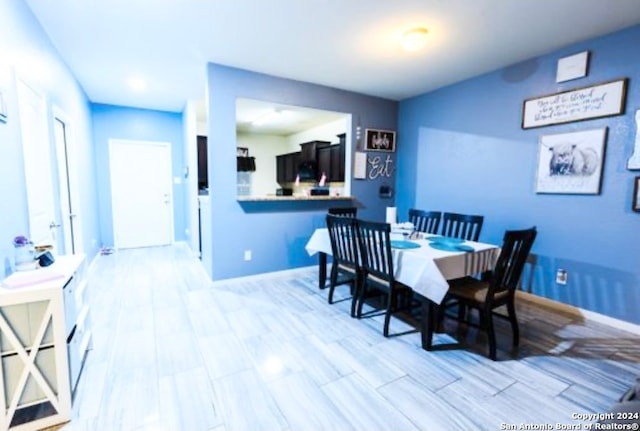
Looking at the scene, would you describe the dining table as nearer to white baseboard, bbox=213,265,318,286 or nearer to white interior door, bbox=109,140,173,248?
white baseboard, bbox=213,265,318,286

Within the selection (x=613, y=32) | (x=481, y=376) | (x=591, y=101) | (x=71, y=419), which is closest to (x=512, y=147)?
(x=591, y=101)

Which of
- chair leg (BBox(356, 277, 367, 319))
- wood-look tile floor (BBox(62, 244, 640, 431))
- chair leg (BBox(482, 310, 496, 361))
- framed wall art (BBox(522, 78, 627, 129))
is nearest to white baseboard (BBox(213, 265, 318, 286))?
wood-look tile floor (BBox(62, 244, 640, 431))

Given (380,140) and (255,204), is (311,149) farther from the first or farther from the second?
(255,204)

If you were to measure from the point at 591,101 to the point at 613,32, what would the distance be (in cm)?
54

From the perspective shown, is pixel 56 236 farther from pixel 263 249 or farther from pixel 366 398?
pixel 366 398

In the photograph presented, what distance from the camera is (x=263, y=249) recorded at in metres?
3.67

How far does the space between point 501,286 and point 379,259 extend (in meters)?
0.87

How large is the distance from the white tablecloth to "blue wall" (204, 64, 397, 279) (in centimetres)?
182

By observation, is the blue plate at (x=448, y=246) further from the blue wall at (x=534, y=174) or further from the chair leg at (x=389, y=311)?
the blue wall at (x=534, y=174)

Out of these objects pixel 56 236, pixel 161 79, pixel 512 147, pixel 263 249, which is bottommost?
pixel 263 249

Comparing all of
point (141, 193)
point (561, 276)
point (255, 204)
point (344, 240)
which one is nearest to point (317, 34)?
point (344, 240)

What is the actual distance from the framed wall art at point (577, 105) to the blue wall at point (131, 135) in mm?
5163

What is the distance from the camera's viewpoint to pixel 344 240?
8.79 feet

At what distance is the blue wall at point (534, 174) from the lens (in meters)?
2.47
